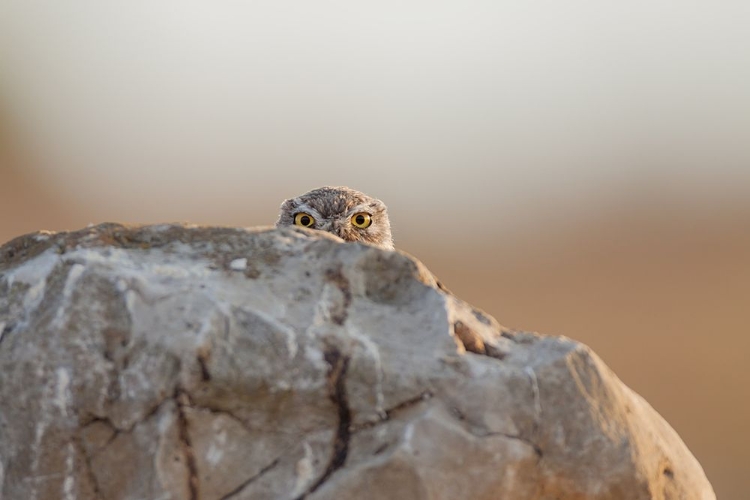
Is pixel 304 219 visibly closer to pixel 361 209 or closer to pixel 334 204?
pixel 334 204

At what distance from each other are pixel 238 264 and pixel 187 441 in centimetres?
51

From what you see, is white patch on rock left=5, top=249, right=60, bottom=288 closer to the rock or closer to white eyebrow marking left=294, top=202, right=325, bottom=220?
the rock

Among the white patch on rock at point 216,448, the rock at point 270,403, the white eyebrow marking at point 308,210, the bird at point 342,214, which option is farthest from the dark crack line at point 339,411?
the white eyebrow marking at point 308,210

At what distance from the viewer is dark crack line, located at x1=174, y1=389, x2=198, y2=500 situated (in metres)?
1.86

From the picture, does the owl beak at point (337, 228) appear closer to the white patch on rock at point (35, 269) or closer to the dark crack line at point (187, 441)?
the white patch on rock at point (35, 269)

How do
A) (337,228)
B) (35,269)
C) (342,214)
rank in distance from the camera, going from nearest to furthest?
(35,269) < (337,228) < (342,214)

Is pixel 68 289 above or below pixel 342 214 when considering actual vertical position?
above

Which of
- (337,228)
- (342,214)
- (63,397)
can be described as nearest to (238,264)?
(63,397)

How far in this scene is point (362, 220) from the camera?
18.0 feet

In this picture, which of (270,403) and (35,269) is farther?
(35,269)

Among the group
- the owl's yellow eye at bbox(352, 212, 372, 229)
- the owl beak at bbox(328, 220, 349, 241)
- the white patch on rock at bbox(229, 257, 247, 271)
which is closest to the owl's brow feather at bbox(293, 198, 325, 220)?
the owl beak at bbox(328, 220, 349, 241)

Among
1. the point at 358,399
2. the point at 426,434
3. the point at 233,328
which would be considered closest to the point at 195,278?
the point at 233,328

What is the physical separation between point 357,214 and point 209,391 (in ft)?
11.9

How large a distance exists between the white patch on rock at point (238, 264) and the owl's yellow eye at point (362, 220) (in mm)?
3234
